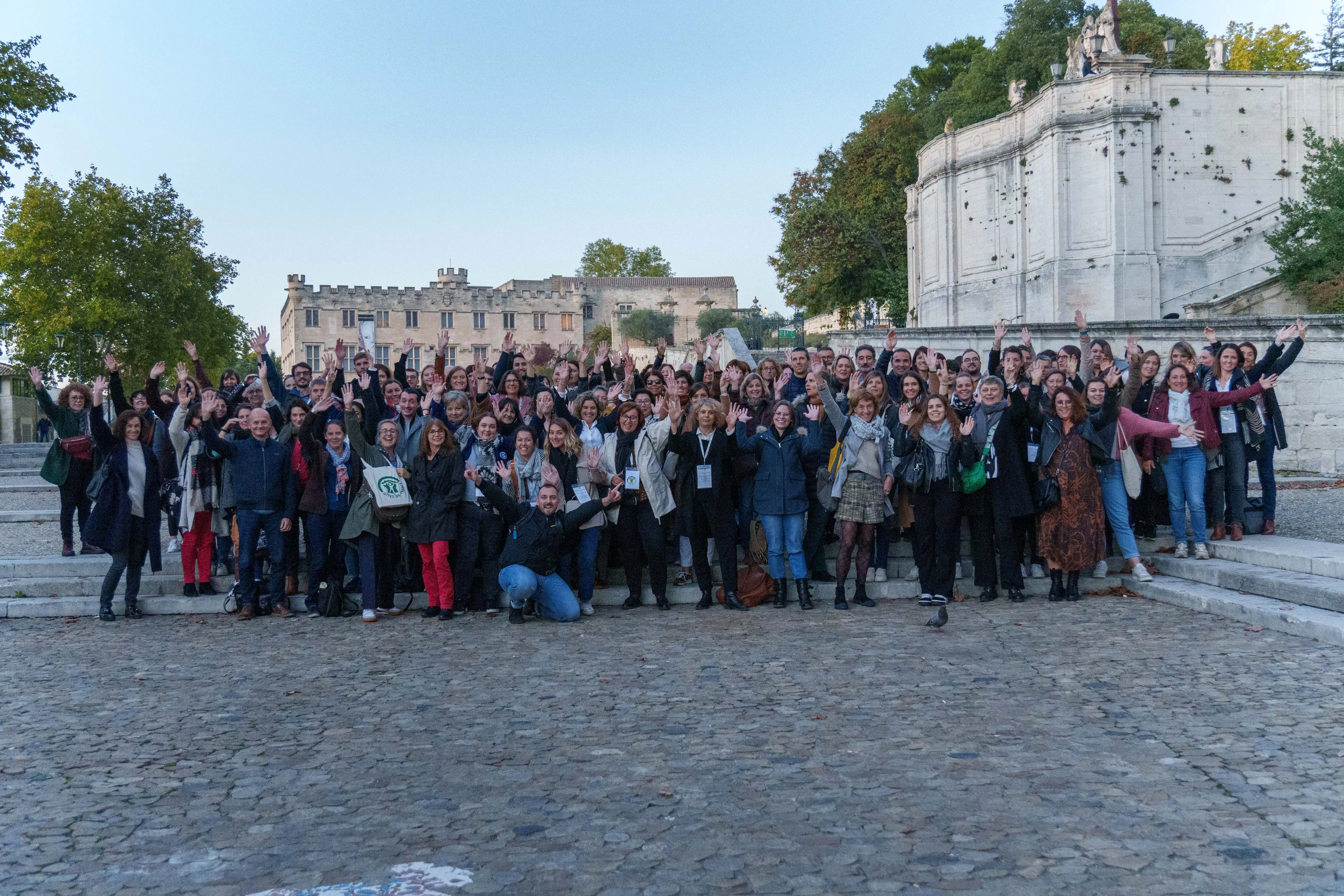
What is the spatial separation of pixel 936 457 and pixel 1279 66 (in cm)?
4903

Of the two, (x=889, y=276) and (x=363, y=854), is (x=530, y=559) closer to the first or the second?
(x=363, y=854)

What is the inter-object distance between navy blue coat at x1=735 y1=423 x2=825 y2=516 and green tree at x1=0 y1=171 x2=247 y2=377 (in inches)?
1337

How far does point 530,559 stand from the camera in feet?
31.0

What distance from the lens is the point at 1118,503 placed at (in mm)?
10289

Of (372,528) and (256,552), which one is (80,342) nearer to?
(256,552)

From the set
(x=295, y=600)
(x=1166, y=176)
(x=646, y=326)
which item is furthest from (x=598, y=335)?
(x=295, y=600)

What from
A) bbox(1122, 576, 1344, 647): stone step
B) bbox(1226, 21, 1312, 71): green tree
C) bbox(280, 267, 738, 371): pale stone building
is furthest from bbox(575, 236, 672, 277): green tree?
bbox(1122, 576, 1344, 647): stone step

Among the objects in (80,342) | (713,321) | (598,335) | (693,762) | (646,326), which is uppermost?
(646,326)

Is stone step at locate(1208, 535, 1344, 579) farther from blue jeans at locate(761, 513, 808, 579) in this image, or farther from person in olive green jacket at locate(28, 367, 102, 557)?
person in olive green jacket at locate(28, 367, 102, 557)

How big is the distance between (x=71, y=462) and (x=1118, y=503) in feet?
35.0

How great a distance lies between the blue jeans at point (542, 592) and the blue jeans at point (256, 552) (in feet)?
6.94

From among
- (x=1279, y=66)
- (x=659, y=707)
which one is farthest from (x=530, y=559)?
(x=1279, y=66)

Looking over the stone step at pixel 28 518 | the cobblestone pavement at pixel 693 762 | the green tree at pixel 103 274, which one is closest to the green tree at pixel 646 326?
the green tree at pixel 103 274

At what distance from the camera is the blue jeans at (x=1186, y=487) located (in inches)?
402
